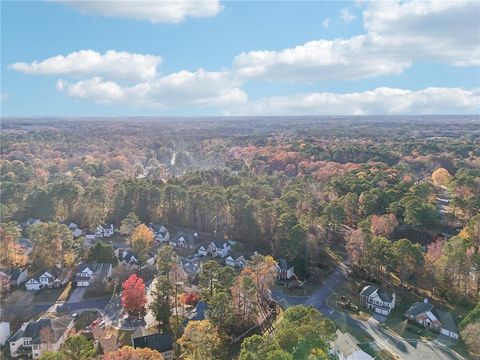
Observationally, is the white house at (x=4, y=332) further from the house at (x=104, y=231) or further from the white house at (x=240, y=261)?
the white house at (x=240, y=261)

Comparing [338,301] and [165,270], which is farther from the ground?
[165,270]

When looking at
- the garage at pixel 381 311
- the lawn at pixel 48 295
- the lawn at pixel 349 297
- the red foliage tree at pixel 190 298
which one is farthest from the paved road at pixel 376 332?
the lawn at pixel 48 295

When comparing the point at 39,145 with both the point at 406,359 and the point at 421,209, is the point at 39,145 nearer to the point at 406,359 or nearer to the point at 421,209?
the point at 421,209

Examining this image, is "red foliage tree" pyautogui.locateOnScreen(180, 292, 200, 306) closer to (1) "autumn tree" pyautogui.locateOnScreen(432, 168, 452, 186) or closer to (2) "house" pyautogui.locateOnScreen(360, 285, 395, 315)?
(2) "house" pyautogui.locateOnScreen(360, 285, 395, 315)

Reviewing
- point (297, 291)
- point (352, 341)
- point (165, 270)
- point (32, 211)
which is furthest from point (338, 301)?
point (32, 211)

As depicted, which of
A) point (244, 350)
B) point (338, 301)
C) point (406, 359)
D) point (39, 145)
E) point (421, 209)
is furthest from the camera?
point (39, 145)

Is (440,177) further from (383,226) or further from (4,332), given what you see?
(4,332)
